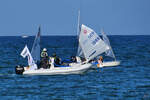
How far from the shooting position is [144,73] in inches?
Answer: 1977

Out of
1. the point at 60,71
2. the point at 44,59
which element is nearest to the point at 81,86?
the point at 44,59

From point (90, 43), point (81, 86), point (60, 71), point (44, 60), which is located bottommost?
point (81, 86)

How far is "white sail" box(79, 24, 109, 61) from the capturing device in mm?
→ 54906

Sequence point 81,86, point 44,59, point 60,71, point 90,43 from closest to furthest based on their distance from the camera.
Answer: point 81,86 → point 44,59 → point 60,71 → point 90,43

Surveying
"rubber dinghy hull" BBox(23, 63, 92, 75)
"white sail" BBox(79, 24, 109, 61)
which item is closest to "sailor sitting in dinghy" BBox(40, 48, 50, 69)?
"rubber dinghy hull" BBox(23, 63, 92, 75)

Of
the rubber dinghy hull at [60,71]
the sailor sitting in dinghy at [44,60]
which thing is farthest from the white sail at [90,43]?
the sailor sitting in dinghy at [44,60]

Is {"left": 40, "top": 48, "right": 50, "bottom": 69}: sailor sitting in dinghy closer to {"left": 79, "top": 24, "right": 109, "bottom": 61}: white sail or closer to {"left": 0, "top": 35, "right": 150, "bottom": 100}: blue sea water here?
{"left": 0, "top": 35, "right": 150, "bottom": 100}: blue sea water

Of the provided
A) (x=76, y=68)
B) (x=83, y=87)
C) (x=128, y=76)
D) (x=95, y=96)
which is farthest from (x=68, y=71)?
(x=95, y=96)

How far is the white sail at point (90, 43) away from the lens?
54906mm

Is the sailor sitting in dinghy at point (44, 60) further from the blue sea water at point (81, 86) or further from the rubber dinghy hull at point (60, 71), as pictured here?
the blue sea water at point (81, 86)

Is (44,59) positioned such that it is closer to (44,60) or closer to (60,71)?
(44,60)

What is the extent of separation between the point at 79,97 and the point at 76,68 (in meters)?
→ 14.4

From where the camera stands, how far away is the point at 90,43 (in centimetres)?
5500

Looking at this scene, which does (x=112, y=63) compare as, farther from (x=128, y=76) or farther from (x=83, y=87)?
(x=83, y=87)
